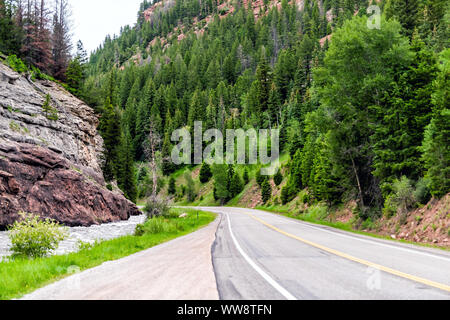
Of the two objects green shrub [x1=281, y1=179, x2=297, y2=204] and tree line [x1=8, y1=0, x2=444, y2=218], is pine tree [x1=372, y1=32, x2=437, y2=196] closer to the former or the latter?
tree line [x1=8, y1=0, x2=444, y2=218]

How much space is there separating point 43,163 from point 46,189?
94.6 inches

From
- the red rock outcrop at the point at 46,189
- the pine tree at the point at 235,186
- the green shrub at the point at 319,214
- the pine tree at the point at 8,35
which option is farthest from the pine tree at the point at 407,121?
the pine tree at the point at 235,186

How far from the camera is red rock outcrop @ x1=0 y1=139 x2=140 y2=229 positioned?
21828mm

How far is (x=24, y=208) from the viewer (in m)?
22.1

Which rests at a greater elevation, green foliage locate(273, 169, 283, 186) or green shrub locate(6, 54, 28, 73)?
green shrub locate(6, 54, 28, 73)

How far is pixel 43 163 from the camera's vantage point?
992 inches

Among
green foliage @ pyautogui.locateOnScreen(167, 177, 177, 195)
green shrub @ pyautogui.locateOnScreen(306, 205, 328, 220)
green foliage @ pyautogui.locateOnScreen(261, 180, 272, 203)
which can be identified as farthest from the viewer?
green foliage @ pyautogui.locateOnScreen(167, 177, 177, 195)

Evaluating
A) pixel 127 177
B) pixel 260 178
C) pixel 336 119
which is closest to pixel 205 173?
pixel 260 178

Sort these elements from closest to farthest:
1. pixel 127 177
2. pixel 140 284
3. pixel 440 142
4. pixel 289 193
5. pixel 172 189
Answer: pixel 140 284, pixel 440 142, pixel 289 193, pixel 127 177, pixel 172 189

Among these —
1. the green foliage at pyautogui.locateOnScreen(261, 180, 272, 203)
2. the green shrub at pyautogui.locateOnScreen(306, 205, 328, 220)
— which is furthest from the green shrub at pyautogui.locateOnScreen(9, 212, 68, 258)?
the green foliage at pyautogui.locateOnScreen(261, 180, 272, 203)

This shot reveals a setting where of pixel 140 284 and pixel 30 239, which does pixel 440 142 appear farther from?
pixel 30 239

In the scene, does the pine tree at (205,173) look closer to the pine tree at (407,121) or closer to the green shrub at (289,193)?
the green shrub at (289,193)

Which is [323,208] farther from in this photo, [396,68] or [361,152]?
[396,68]
